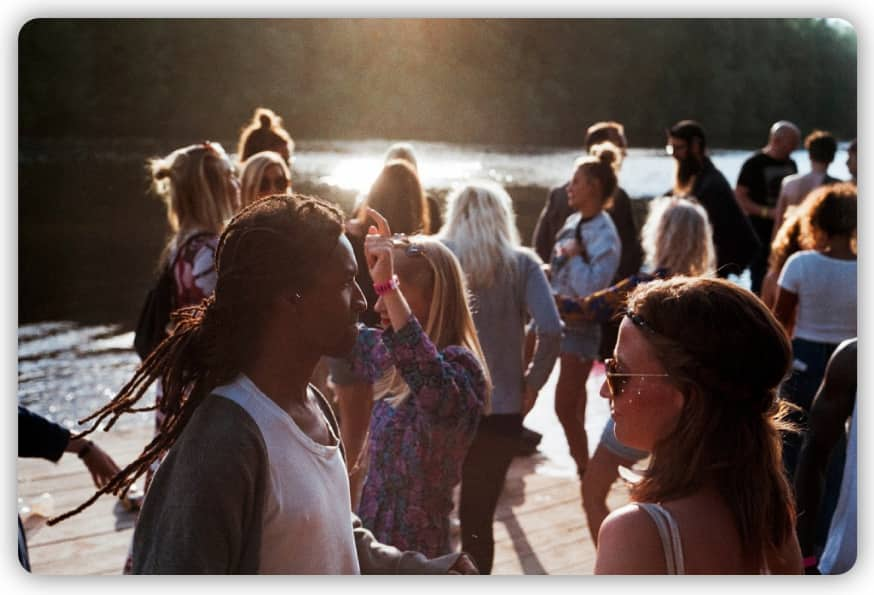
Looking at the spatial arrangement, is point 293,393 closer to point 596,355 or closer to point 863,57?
point 863,57

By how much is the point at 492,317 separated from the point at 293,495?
1.91 meters

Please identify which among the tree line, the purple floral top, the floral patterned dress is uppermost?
the tree line

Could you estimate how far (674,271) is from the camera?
3.86 meters

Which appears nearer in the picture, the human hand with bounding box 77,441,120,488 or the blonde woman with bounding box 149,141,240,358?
the human hand with bounding box 77,441,120,488

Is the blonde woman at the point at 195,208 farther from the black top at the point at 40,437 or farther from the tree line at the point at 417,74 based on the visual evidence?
the black top at the point at 40,437

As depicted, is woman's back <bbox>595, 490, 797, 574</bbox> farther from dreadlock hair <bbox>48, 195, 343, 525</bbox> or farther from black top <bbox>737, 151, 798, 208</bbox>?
black top <bbox>737, 151, 798, 208</bbox>

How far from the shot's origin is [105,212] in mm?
3766

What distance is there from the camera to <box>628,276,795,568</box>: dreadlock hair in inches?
60.4

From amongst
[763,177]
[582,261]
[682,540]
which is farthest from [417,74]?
[763,177]

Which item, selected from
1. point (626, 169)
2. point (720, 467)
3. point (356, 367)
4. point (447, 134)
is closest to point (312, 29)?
point (447, 134)

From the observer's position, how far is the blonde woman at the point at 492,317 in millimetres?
3324

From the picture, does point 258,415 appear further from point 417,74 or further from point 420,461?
point 417,74

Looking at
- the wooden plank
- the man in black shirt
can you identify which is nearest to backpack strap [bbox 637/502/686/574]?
the wooden plank

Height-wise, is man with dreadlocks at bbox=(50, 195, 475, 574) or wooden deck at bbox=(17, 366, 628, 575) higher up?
man with dreadlocks at bbox=(50, 195, 475, 574)
